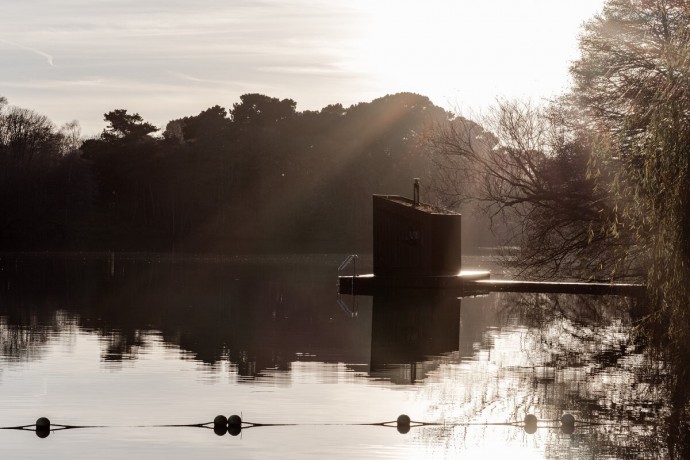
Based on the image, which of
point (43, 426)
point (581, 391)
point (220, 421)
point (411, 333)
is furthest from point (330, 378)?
point (411, 333)

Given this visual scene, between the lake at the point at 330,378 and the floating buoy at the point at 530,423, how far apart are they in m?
0.02

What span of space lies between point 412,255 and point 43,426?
862 inches

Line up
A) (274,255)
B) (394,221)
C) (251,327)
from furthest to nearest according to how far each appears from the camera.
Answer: (274,255) < (394,221) < (251,327)

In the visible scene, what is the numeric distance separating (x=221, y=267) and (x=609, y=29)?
91.9 ft

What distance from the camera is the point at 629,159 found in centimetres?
1555

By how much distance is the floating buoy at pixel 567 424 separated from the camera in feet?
40.9

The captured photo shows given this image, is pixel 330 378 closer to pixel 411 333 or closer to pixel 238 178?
pixel 411 333

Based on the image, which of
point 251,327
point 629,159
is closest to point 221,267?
point 251,327

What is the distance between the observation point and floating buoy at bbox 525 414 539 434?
12523mm

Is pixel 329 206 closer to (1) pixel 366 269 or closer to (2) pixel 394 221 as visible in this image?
(1) pixel 366 269

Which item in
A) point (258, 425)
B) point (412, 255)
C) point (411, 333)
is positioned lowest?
point (258, 425)

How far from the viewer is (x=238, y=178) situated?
251 feet

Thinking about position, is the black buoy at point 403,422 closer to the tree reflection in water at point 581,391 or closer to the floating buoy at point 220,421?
the tree reflection in water at point 581,391

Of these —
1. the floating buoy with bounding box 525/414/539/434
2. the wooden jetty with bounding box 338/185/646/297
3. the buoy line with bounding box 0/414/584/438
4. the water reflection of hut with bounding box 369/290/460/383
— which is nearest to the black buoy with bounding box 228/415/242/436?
the buoy line with bounding box 0/414/584/438
